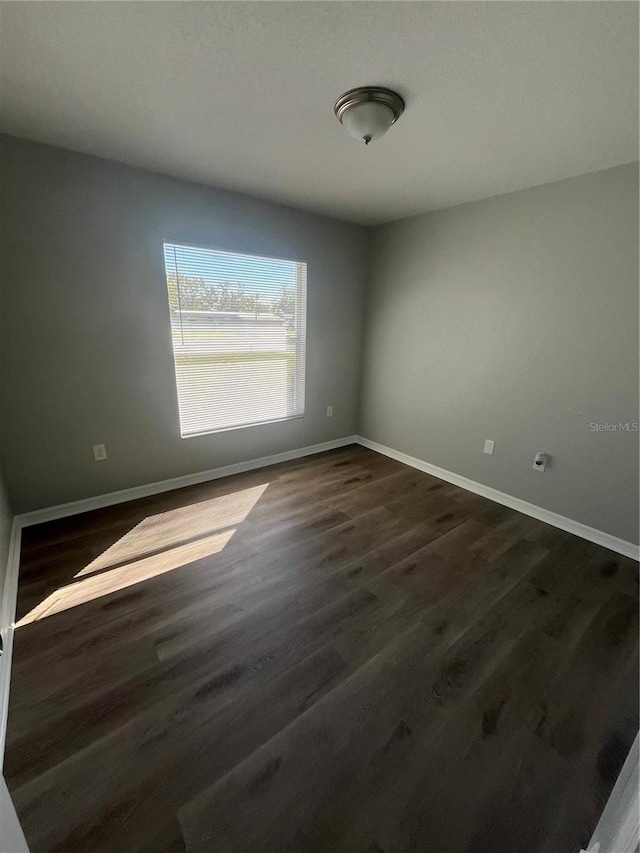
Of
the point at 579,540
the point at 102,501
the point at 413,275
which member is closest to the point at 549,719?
the point at 579,540

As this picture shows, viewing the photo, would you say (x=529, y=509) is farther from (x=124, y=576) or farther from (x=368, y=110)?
(x=124, y=576)

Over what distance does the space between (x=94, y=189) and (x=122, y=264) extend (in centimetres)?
43

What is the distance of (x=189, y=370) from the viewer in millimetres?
2719

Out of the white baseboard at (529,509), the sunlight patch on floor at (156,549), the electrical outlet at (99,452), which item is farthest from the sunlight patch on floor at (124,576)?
the white baseboard at (529,509)

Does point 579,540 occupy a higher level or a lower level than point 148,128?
lower

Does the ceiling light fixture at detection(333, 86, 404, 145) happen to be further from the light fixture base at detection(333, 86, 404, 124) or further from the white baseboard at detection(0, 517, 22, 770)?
the white baseboard at detection(0, 517, 22, 770)

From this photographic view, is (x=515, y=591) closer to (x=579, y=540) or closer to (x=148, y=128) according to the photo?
(x=579, y=540)

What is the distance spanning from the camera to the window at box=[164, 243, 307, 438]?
2582 millimetres

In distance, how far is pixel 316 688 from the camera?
1.34 meters

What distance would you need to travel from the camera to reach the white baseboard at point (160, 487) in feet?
7.66

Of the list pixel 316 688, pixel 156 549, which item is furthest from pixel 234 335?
pixel 316 688

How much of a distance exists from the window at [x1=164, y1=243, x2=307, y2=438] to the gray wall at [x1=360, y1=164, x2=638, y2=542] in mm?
1044

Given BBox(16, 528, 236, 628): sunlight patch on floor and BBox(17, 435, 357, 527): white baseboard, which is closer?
BBox(16, 528, 236, 628): sunlight patch on floor

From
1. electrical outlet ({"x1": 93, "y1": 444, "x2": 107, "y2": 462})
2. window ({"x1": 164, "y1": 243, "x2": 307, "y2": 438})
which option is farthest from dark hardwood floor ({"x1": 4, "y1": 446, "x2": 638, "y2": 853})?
window ({"x1": 164, "y1": 243, "x2": 307, "y2": 438})
